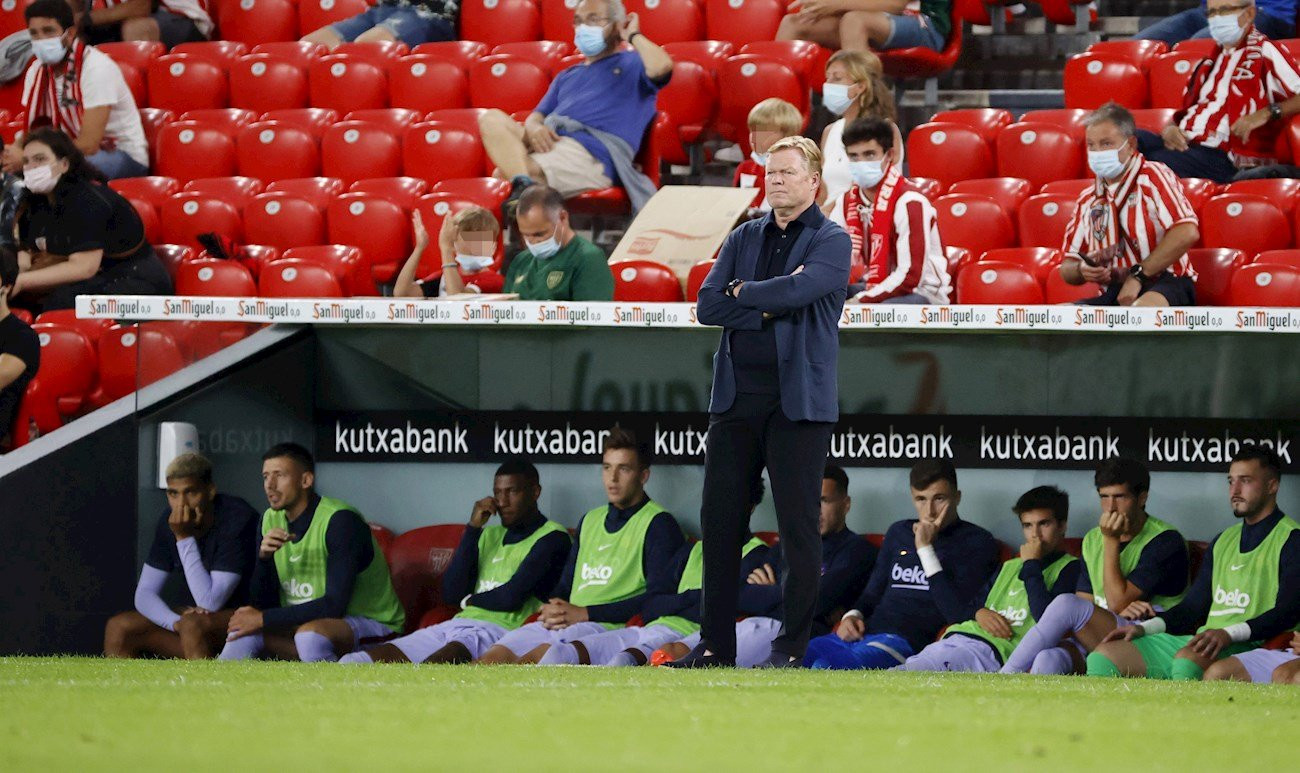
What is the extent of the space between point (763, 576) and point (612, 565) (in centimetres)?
67

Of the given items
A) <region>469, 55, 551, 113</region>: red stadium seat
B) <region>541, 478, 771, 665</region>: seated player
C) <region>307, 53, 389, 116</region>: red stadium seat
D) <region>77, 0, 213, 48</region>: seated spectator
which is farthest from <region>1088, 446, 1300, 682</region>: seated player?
<region>77, 0, 213, 48</region>: seated spectator

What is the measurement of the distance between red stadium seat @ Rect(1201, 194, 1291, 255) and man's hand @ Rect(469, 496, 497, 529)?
3752mm

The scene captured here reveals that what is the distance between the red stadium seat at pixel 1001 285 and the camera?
8.21 m

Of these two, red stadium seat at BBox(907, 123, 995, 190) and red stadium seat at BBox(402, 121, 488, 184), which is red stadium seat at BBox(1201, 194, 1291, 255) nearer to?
red stadium seat at BBox(907, 123, 995, 190)

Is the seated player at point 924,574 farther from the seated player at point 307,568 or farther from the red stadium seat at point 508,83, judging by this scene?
the red stadium seat at point 508,83

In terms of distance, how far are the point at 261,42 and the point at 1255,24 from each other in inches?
277

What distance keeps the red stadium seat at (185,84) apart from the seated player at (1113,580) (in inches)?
287

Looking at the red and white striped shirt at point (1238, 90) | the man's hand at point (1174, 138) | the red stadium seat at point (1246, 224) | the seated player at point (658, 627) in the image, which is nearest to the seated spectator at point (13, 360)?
the seated player at point (658, 627)

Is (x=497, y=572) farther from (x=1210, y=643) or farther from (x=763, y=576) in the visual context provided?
(x=1210, y=643)

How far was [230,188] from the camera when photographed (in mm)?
10828

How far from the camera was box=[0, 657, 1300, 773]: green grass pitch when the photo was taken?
12.1 feet

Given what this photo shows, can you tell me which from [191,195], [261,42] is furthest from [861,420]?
[261,42]

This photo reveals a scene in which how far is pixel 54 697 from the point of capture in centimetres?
475

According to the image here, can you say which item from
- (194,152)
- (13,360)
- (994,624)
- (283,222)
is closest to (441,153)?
(283,222)
